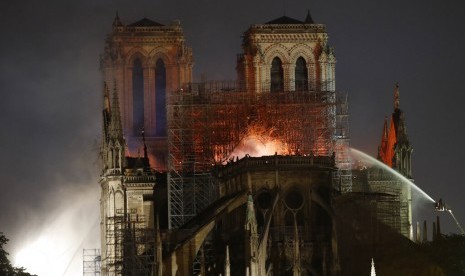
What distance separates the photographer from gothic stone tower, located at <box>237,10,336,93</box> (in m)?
124

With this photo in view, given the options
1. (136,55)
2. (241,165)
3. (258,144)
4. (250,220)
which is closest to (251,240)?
(250,220)

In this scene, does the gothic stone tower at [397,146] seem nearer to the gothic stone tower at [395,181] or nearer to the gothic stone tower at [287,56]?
the gothic stone tower at [395,181]

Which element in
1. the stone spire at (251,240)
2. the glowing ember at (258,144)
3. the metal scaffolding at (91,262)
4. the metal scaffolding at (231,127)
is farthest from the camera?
the metal scaffolding at (91,262)

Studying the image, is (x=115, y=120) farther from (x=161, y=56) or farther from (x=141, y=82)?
(x=161, y=56)

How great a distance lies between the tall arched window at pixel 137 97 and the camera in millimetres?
127000

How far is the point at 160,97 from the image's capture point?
127m

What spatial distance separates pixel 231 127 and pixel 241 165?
25.3 feet

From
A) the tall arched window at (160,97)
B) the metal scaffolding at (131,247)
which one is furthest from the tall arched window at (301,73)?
the metal scaffolding at (131,247)

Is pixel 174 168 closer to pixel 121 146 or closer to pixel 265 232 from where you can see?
pixel 121 146

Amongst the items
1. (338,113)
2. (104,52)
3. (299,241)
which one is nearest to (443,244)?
(299,241)

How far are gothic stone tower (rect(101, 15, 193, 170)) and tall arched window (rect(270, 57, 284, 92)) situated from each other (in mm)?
5215

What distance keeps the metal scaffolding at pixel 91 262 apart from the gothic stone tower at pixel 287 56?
13122 mm

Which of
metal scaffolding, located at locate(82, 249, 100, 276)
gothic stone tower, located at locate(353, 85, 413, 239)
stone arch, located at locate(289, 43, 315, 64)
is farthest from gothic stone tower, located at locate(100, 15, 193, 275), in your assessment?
gothic stone tower, located at locate(353, 85, 413, 239)

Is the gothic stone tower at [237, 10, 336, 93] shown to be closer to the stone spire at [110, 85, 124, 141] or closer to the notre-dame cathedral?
the notre-dame cathedral
